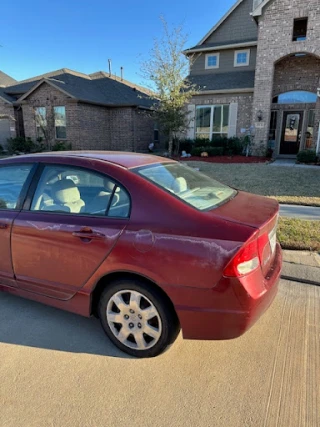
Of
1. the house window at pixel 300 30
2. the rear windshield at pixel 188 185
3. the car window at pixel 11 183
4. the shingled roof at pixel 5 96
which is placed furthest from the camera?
the shingled roof at pixel 5 96

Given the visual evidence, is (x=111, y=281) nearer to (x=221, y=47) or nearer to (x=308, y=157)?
(x=308, y=157)

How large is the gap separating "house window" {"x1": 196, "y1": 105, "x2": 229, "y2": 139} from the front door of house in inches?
122

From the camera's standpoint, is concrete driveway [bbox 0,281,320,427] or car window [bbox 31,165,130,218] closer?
concrete driveway [bbox 0,281,320,427]

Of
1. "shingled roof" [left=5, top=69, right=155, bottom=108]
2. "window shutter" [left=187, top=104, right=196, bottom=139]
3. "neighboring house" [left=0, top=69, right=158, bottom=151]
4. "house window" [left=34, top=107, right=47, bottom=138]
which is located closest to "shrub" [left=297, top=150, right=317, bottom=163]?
"window shutter" [left=187, top=104, right=196, bottom=139]

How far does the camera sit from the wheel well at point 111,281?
2285mm

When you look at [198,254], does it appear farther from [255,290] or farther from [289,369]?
[289,369]

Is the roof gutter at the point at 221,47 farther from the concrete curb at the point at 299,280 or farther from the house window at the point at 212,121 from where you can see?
the concrete curb at the point at 299,280

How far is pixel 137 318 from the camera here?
238 cm

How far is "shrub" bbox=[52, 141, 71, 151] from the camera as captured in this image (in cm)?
1706

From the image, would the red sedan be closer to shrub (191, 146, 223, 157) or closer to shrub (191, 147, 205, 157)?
shrub (191, 146, 223, 157)

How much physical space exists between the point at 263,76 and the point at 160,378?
1582 centimetres

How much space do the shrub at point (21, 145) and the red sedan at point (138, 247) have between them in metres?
17.3

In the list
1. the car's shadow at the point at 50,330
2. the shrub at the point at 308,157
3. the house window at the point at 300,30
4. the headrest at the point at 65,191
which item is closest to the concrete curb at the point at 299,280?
the car's shadow at the point at 50,330

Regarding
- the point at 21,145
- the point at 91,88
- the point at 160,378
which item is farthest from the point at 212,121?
the point at 160,378
